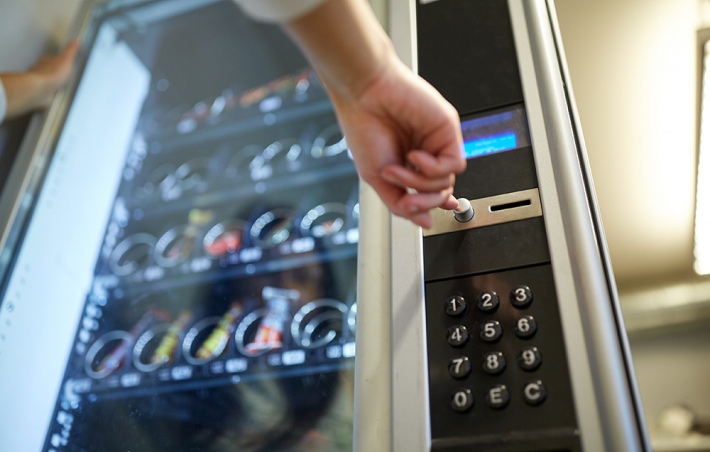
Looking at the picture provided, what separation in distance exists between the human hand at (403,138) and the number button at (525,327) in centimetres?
16

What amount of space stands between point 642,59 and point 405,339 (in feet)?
3.62

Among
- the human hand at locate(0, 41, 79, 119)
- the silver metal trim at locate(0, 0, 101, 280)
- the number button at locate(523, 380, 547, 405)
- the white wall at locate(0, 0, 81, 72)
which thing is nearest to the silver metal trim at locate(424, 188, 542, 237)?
the number button at locate(523, 380, 547, 405)

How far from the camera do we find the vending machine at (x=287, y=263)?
604mm

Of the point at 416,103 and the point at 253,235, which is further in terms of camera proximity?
the point at 253,235

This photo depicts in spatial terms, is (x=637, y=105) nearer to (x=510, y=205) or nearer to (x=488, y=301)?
(x=510, y=205)

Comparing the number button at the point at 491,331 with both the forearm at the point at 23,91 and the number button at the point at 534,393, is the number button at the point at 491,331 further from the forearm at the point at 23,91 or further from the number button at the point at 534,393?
the forearm at the point at 23,91

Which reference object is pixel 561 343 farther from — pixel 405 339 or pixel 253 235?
pixel 253 235

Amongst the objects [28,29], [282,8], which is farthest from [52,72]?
[282,8]

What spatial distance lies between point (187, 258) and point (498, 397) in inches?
32.0

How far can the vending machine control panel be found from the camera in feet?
1.87

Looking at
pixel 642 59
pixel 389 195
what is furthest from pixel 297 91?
pixel 642 59

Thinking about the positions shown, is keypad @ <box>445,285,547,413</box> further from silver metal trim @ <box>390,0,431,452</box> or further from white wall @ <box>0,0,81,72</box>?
white wall @ <box>0,0,81,72</box>

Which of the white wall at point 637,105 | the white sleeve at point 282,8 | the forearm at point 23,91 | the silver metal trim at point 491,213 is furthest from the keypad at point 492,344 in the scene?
the forearm at point 23,91

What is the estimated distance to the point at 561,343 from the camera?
59cm
